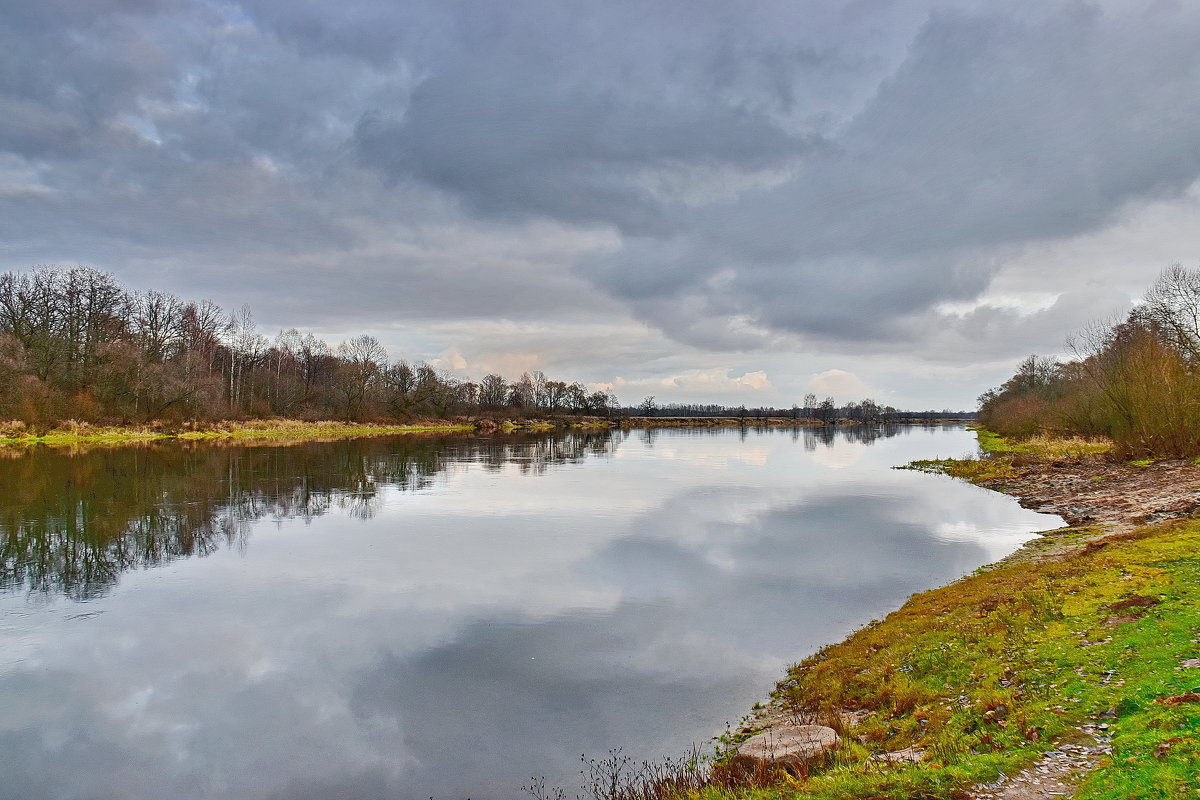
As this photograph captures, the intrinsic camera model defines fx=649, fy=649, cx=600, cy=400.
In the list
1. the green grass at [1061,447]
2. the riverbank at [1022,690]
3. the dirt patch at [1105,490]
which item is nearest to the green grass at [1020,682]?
the riverbank at [1022,690]

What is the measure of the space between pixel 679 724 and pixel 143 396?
71.5m

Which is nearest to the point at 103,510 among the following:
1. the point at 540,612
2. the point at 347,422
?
the point at 540,612

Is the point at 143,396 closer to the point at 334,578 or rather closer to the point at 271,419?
the point at 271,419

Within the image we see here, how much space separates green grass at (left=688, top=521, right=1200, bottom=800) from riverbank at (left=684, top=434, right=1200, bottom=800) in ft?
0.07

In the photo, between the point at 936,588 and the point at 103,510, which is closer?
the point at 936,588

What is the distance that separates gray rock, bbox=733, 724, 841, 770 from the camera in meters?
6.59

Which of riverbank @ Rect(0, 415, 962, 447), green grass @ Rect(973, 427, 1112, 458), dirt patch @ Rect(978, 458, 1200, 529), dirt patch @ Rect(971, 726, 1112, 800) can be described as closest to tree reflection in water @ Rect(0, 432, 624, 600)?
riverbank @ Rect(0, 415, 962, 447)

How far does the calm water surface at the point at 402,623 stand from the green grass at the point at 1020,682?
5.23 ft

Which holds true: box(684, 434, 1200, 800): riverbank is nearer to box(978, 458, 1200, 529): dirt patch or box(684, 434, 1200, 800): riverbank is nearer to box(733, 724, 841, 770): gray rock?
box(733, 724, 841, 770): gray rock

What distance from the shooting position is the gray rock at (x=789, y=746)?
6.59 meters

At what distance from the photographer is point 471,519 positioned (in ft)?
77.2

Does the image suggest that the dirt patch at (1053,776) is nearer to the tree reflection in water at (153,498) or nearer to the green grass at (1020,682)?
the green grass at (1020,682)

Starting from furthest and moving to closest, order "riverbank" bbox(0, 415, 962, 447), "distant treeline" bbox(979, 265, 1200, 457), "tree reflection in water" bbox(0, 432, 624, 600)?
"riverbank" bbox(0, 415, 962, 447), "distant treeline" bbox(979, 265, 1200, 457), "tree reflection in water" bbox(0, 432, 624, 600)

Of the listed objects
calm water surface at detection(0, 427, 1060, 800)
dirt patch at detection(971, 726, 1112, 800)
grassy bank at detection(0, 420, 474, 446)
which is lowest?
calm water surface at detection(0, 427, 1060, 800)
